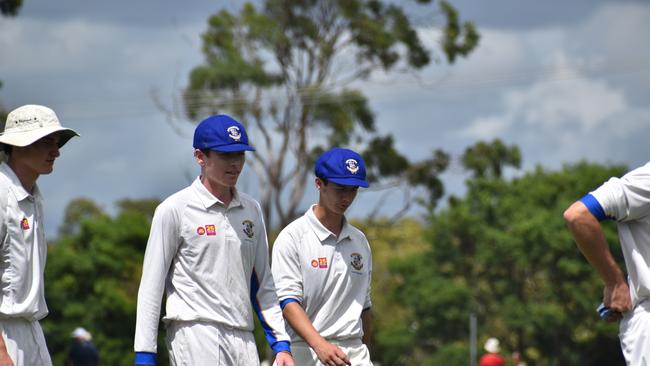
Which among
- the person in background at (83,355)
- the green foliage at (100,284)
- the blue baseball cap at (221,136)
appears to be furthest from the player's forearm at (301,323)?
the green foliage at (100,284)

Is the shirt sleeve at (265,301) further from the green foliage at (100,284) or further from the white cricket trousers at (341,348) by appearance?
the green foliage at (100,284)

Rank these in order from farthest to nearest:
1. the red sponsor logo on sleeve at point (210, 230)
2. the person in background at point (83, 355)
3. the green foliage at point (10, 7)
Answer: the green foliage at point (10, 7) → the person in background at point (83, 355) → the red sponsor logo on sleeve at point (210, 230)

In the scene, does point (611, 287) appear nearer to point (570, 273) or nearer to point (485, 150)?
point (485, 150)

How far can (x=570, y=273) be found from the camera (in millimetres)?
54312

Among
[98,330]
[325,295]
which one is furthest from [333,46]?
[325,295]

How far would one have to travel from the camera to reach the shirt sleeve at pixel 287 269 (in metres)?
8.61

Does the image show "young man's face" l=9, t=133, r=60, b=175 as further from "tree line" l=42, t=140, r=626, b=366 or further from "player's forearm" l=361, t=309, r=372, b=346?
"tree line" l=42, t=140, r=626, b=366

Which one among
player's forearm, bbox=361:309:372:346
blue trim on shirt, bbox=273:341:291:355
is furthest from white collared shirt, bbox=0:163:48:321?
player's forearm, bbox=361:309:372:346

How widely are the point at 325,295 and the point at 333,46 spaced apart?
35.7 meters

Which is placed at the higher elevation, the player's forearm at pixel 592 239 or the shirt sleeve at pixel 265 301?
the player's forearm at pixel 592 239

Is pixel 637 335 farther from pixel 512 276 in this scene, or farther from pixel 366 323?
pixel 512 276

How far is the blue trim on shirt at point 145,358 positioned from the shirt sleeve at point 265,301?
781mm

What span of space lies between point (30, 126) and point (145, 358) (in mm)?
1457

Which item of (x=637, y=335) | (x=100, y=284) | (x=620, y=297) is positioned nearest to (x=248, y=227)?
(x=620, y=297)
